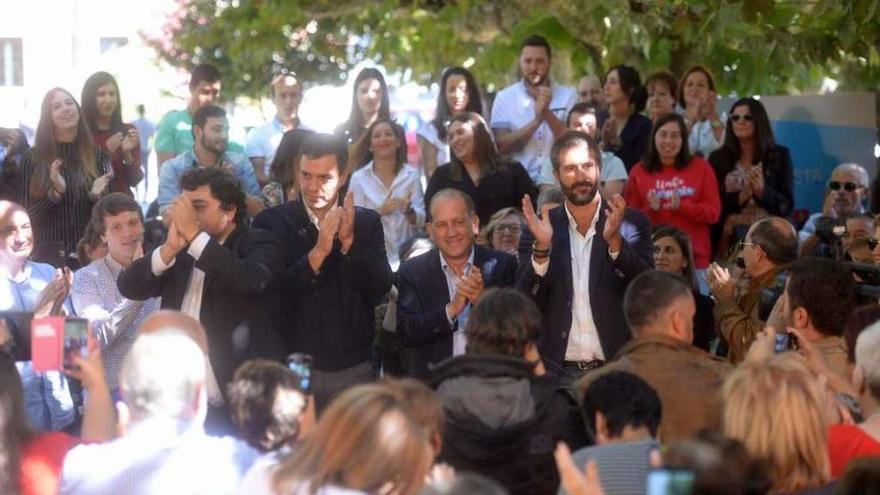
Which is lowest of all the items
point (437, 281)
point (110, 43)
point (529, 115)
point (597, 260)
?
point (437, 281)

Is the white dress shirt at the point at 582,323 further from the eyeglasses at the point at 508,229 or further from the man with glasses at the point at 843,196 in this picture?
the man with glasses at the point at 843,196

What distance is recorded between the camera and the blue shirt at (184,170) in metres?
10.3

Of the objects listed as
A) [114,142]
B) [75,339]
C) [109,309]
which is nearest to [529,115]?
[114,142]

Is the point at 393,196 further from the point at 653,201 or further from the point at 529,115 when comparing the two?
the point at 653,201

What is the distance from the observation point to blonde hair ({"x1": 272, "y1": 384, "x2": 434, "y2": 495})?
16.1 feet

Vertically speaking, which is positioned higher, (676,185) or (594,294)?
(676,185)

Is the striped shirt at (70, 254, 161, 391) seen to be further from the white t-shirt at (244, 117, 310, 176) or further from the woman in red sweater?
the woman in red sweater

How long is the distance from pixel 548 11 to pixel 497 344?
22.8ft

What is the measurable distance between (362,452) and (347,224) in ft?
9.88

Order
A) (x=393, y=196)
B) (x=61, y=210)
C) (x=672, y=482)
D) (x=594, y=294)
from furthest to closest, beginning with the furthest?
(x=393, y=196), (x=61, y=210), (x=594, y=294), (x=672, y=482)

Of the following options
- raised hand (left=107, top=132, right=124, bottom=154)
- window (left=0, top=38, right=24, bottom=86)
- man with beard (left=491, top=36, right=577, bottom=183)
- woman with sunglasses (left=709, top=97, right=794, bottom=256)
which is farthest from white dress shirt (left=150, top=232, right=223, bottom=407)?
window (left=0, top=38, right=24, bottom=86)

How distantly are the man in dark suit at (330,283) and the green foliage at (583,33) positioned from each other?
255cm

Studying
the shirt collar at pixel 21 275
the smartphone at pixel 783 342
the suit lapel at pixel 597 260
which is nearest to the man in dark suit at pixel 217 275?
the shirt collar at pixel 21 275

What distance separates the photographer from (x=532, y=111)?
11359mm
